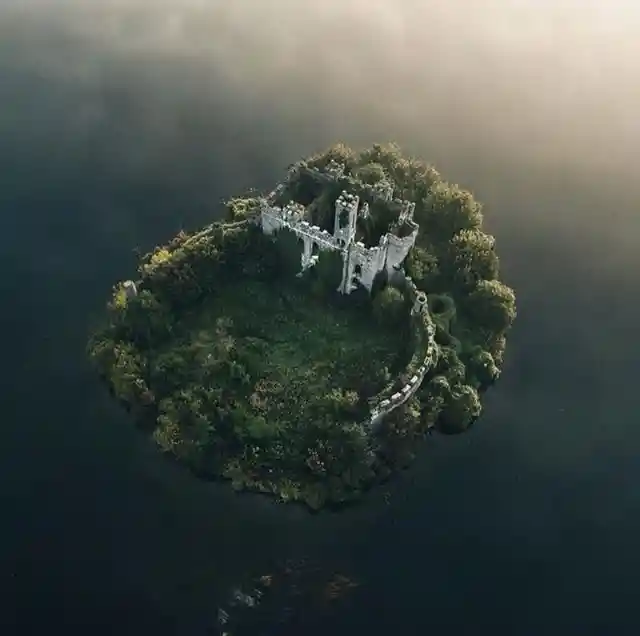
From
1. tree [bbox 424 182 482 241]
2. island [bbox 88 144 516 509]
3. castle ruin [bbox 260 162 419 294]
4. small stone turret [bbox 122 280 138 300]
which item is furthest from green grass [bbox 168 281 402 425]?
tree [bbox 424 182 482 241]

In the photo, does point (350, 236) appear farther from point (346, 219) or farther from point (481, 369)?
point (481, 369)

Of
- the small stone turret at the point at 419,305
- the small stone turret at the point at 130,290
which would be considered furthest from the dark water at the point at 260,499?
the small stone turret at the point at 419,305

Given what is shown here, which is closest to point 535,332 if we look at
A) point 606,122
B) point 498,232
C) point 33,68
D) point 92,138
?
point 498,232

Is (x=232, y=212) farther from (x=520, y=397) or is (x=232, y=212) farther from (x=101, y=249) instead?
(x=520, y=397)

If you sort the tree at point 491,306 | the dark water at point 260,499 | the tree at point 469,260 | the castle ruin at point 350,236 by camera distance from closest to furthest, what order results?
the dark water at point 260,499
the castle ruin at point 350,236
the tree at point 491,306
the tree at point 469,260

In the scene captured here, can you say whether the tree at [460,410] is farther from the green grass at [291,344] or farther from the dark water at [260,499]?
the green grass at [291,344]

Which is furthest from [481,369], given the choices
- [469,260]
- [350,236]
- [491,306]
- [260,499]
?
[260,499]
